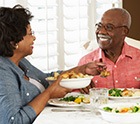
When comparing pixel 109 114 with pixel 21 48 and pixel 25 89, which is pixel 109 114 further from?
pixel 21 48

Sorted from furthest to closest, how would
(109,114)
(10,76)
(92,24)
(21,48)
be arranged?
(92,24), (21,48), (10,76), (109,114)

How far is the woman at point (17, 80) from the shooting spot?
6.16 feet

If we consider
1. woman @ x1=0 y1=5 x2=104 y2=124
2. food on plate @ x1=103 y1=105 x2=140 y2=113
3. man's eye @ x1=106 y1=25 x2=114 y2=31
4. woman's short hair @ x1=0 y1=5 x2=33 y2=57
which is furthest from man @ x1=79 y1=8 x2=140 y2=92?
food on plate @ x1=103 y1=105 x2=140 y2=113

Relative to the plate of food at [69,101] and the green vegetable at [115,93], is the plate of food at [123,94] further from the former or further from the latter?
the plate of food at [69,101]

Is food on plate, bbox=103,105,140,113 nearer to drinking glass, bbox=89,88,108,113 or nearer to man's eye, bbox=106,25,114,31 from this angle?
drinking glass, bbox=89,88,108,113

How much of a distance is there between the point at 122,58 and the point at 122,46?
4.4 inches

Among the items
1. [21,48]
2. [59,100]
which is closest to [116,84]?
[59,100]

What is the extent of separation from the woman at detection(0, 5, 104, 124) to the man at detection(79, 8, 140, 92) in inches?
25.3

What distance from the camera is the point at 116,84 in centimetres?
281

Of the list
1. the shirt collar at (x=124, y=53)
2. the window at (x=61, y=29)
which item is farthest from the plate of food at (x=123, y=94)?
the window at (x=61, y=29)

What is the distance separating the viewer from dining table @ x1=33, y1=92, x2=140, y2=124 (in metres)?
1.81

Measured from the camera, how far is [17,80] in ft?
6.74

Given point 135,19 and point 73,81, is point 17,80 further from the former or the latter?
point 135,19

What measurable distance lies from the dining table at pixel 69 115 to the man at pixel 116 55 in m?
0.72
